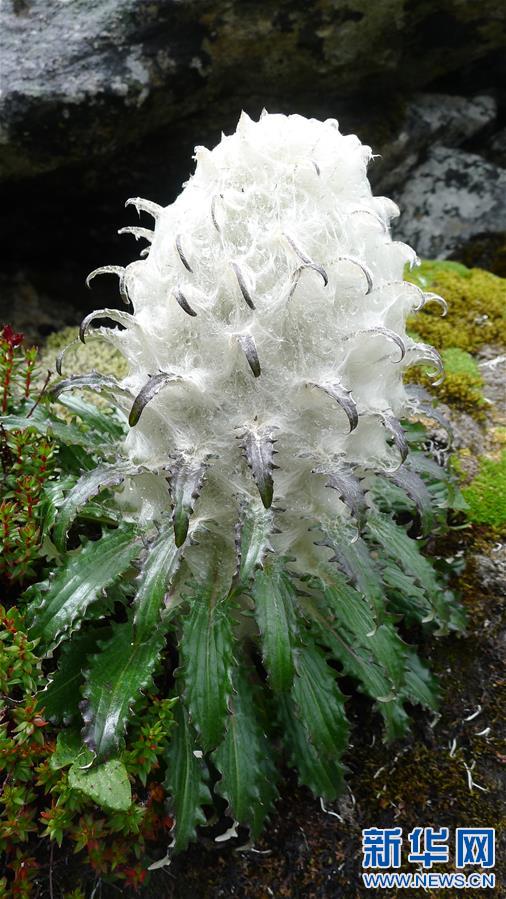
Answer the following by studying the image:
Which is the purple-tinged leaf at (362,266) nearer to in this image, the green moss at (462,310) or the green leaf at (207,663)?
the green leaf at (207,663)

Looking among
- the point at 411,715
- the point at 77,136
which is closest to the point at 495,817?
the point at 411,715

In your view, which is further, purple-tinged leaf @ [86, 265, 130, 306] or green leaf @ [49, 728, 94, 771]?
purple-tinged leaf @ [86, 265, 130, 306]

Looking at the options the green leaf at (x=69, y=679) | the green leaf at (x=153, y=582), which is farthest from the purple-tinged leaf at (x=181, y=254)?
the green leaf at (x=69, y=679)

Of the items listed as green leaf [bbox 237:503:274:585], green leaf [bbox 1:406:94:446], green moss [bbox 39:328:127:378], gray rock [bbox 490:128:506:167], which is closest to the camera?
green leaf [bbox 237:503:274:585]

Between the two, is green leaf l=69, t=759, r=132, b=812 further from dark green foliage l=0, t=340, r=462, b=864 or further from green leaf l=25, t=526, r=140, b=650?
green leaf l=25, t=526, r=140, b=650

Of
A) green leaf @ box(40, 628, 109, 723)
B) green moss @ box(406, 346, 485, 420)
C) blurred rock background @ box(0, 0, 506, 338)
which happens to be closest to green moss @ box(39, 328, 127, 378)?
blurred rock background @ box(0, 0, 506, 338)

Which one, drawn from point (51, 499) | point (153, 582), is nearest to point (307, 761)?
point (153, 582)

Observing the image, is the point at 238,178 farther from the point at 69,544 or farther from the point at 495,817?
the point at 495,817
